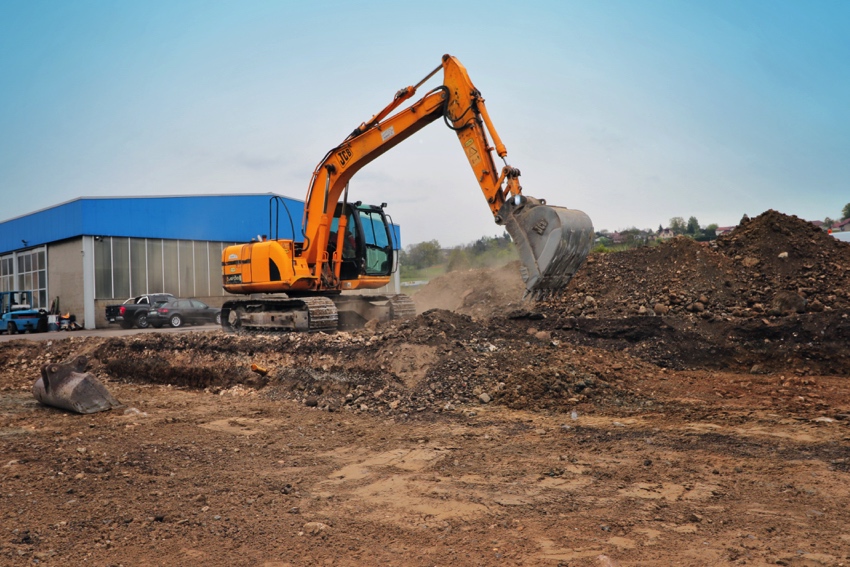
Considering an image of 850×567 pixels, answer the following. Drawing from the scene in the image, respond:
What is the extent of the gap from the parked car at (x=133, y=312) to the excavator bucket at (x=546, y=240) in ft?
62.5

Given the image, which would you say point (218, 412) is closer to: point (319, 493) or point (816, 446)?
point (319, 493)

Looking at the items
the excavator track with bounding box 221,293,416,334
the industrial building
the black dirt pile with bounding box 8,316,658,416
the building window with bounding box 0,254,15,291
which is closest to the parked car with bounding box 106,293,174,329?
the industrial building

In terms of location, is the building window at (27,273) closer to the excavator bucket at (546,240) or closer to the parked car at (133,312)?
the parked car at (133,312)

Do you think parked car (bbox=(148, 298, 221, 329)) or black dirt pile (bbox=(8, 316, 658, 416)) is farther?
parked car (bbox=(148, 298, 221, 329))

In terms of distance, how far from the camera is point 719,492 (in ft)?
14.2

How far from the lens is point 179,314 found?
958 inches

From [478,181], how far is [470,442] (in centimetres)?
535

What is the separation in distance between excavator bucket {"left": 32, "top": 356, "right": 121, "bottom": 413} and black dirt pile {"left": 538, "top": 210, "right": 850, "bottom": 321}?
8549 mm

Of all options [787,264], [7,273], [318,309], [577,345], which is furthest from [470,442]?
[7,273]

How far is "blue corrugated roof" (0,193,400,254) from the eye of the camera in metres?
27.8

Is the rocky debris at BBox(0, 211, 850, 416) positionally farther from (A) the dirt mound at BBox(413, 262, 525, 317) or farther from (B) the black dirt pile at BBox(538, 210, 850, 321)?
(A) the dirt mound at BBox(413, 262, 525, 317)

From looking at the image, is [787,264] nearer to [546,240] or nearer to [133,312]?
[546,240]

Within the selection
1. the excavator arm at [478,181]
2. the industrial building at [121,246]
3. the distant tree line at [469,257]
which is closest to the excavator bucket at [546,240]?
the excavator arm at [478,181]

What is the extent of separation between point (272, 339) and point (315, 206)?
3343 mm
